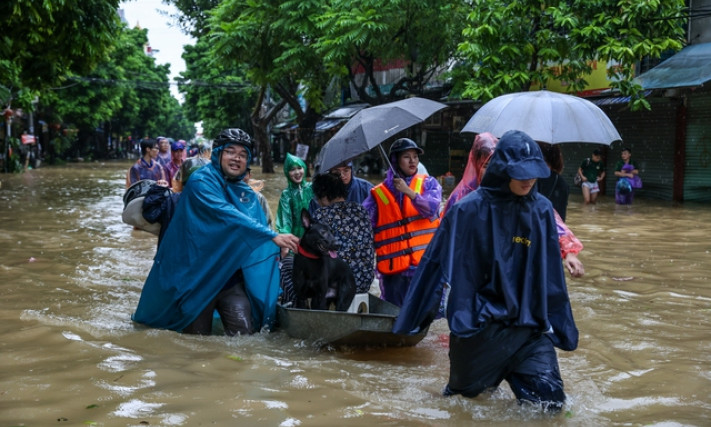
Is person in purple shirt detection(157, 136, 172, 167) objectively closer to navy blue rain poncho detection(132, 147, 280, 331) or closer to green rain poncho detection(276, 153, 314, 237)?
green rain poncho detection(276, 153, 314, 237)

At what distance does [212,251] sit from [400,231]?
1345 mm

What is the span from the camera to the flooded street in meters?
3.90

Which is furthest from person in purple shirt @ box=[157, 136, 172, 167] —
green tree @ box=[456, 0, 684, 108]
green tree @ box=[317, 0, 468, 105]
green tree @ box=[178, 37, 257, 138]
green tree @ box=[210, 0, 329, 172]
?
green tree @ box=[178, 37, 257, 138]

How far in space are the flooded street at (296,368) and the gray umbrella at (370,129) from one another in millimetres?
1329

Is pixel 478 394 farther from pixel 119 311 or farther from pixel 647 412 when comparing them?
pixel 119 311

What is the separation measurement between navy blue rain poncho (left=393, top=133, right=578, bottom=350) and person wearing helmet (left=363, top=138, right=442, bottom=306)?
168 cm

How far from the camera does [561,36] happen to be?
618 inches

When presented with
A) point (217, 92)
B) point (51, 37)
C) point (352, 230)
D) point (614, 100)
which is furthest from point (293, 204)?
point (217, 92)

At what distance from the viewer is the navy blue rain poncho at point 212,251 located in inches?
206

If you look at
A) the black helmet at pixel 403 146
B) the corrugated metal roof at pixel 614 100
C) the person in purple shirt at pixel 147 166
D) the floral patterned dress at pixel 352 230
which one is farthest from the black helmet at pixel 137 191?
the corrugated metal roof at pixel 614 100

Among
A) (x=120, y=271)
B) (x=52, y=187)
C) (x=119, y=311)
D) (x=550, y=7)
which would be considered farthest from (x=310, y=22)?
(x=119, y=311)

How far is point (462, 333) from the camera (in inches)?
142

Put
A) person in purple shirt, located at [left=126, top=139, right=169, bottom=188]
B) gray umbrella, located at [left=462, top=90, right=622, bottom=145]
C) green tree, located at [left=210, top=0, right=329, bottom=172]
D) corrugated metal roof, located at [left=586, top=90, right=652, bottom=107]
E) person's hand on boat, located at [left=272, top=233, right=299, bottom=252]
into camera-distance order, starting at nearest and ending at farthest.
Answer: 1. person's hand on boat, located at [left=272, top=233, right=299, bottom=252]
2. gray umbrella, located at [left=462, top=90, right=622, bottom=145]
3. person in purple shirt, located at [left=126, top=139, right=169, bottom=188]
4. corrugated metal roof, located at [left=586, top=90, right=652, bottom=107]
5. green tree, located at [left=210, top=0, right=329, bottom=172]

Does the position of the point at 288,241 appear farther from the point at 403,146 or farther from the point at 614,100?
the point at 614,100
